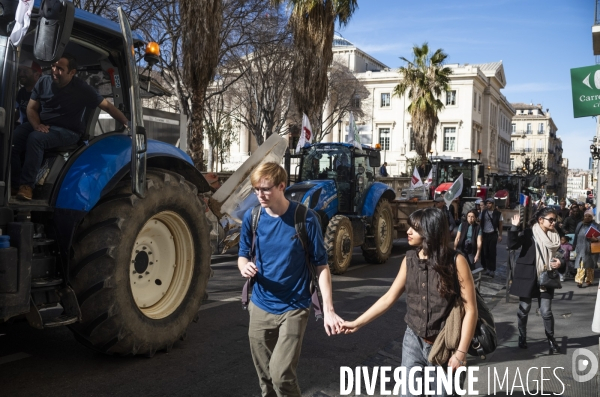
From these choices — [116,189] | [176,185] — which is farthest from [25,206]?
[176,185]

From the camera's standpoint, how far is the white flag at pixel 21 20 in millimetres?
3896

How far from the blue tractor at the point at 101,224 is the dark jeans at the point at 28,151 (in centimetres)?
18

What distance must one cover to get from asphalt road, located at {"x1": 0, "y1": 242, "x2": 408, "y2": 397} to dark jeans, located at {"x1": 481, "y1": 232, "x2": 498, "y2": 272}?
5992 mm

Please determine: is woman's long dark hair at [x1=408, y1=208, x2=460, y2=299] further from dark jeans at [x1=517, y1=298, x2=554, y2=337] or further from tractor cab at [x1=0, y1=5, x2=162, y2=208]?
dark jeans at [x1=517, y1=298, x2=554, y2=337]

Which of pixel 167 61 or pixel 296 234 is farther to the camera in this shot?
pixel 167 61

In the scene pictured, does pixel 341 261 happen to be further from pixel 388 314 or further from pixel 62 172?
pixel 62 172

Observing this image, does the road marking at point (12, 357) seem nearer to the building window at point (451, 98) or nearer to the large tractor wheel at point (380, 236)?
the large tractor wheel at point (380, 236)

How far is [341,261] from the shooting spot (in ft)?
38.3

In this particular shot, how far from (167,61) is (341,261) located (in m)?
13.0

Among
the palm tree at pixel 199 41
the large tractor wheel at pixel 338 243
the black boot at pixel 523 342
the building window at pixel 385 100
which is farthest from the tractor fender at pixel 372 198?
the building window at pixel 385 100

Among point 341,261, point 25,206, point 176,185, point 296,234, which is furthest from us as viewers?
point 341,261

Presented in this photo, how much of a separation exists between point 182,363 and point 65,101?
97.5 inches

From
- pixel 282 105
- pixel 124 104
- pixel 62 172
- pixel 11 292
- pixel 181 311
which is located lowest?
pixel 181 311

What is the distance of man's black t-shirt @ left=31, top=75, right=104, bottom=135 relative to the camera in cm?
494
